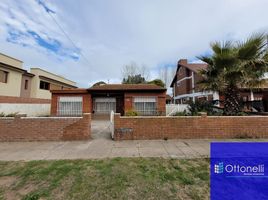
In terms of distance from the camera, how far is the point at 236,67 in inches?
330

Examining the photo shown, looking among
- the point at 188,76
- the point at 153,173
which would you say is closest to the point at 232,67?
the point at 153,173

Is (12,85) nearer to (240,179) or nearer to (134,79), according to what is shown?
(134,79)

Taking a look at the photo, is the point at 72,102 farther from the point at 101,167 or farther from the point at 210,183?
the point at 210,183

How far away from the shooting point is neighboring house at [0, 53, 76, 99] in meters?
20.0

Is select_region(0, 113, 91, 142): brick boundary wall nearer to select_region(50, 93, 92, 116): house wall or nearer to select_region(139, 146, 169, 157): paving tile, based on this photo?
select_region(139, 146, 169, 157): paving tile

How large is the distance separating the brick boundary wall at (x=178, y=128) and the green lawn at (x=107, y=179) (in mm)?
2647

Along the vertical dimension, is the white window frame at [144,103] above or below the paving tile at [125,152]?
above

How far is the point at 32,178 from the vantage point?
3.91m

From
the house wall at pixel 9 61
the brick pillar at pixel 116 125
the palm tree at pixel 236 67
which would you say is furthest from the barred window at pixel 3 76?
the palm tree at pixel 236 67

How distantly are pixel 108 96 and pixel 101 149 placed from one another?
11018mm

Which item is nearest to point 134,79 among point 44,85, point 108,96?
point 44,85

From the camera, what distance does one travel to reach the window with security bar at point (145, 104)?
1595cm

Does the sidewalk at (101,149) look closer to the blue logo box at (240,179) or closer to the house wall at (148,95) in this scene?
the blue logo box at (240,179)

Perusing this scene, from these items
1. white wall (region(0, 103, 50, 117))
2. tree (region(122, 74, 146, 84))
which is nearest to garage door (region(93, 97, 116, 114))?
white wall (region(0, 103, 50, 117))
